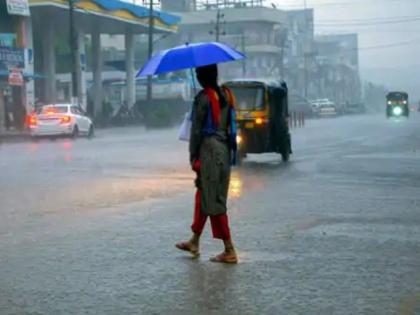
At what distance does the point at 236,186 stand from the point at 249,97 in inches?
244

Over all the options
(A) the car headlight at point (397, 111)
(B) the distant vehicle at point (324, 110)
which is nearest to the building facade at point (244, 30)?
(B) the distant vehicle at point (324, 110)

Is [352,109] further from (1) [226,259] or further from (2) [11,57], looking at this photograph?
(1) [226,259]

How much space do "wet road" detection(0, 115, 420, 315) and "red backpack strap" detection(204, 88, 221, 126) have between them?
4.30ft

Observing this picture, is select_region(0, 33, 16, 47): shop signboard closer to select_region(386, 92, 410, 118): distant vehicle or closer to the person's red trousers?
the person's red trousers

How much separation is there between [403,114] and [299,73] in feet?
162

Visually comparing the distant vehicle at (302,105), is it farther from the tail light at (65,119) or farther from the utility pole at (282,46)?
the tail light at (65,119)

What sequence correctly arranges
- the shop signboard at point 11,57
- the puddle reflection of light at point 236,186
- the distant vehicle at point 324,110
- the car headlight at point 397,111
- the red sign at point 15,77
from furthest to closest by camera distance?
the distant vehicle at point 324,110
the car headlight at point 397,111
the shop signboard at point 11,57
the red sign at point 15,77
the puddle reflection of light at point 236,186

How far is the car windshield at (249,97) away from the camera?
Answer: 1989cm

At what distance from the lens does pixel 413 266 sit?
283 inches

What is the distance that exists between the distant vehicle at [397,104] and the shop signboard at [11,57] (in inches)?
1483

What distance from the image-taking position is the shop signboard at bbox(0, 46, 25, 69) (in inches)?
1677

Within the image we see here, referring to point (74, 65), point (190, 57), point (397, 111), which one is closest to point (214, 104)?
point (190, 57)

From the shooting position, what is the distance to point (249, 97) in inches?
789

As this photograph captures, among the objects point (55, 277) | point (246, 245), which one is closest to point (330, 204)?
point (246, 245)
